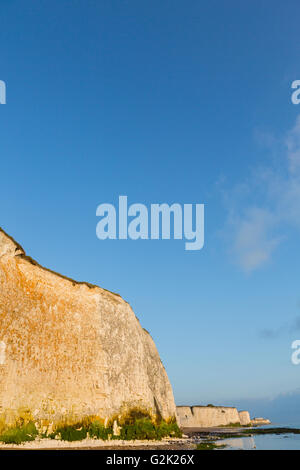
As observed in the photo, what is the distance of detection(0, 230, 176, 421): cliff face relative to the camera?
3259 centimetres

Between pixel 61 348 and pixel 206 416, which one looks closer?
pixel 61 348

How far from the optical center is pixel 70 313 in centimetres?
3931

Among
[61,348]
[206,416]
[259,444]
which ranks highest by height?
[61,348]

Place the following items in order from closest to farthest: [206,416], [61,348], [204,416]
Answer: [61,348]
[204,416]
[206,416]

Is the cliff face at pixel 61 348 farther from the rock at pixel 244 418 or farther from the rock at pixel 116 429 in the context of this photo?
the rock at pixel 244 418

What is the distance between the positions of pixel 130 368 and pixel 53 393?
1192cm

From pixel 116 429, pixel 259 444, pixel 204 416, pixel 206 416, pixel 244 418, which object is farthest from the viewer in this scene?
pixel 244 418

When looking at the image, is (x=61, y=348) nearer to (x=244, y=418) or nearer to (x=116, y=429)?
(x=116, y=429)

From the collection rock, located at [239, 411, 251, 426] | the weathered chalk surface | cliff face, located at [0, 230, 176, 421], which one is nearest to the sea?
cliff face, located at [0, 230, 176, 421]

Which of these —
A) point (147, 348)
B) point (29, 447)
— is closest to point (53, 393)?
point (29, 447)

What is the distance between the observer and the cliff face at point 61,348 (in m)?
32.6

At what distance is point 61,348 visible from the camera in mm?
36875

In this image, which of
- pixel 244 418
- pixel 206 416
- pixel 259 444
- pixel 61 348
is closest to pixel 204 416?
pixel 206 416
